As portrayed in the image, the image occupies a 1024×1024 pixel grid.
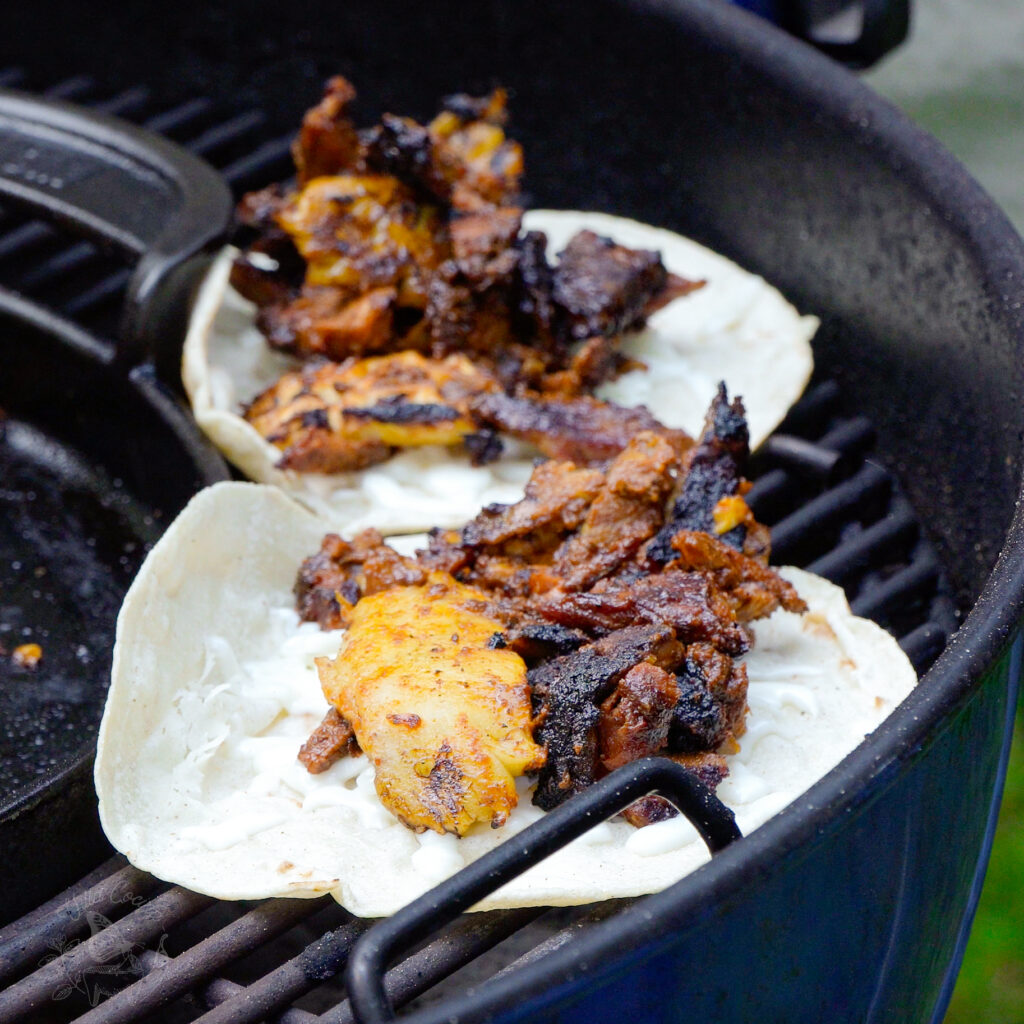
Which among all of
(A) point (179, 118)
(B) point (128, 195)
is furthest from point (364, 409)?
(A) point (179, 118)

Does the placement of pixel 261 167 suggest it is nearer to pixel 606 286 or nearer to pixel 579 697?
pixel 606 286

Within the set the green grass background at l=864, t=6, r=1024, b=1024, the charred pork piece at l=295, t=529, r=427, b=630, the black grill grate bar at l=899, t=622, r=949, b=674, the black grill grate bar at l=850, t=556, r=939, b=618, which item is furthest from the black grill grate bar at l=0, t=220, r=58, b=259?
the green grass background at l=864, t=6, r=1024, b=1024

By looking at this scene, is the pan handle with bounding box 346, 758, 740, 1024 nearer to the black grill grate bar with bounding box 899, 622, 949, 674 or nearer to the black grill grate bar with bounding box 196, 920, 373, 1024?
the black grill grate bar with bounding box 196, 920, 373, 1024

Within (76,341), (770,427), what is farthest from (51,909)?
(770,427)

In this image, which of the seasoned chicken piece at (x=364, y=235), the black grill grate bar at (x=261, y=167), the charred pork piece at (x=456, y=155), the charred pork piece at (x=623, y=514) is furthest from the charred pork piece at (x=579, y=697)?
the black grill grate bar at (x=261, y=167)

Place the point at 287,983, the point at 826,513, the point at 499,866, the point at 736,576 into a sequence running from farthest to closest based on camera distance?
the point at 826,513 < the point at 736,576 < the point at 287,983 < the point at 499,866

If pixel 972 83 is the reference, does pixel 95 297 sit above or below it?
below
